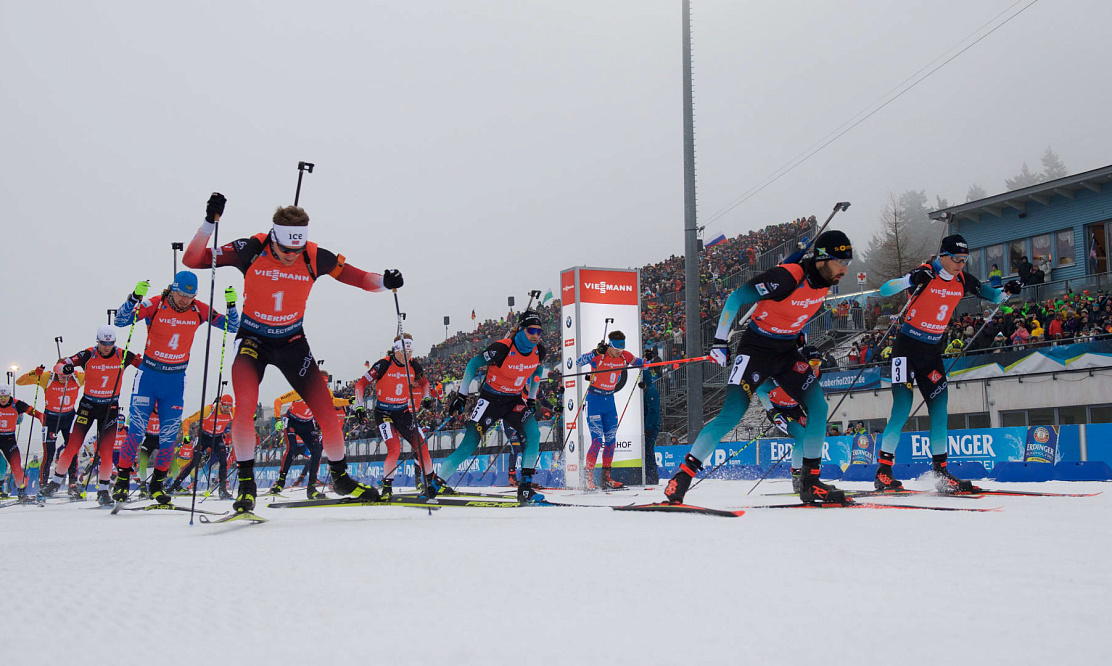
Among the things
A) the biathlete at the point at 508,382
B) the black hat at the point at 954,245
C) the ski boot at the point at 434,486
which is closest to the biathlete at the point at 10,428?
the ski boot at the point at 434,486

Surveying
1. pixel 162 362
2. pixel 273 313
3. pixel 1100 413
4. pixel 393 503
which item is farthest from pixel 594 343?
pixel 1100 413

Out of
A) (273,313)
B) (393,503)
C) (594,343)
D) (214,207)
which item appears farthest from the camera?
(594,343)

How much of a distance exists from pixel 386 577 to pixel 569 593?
25.8 inches

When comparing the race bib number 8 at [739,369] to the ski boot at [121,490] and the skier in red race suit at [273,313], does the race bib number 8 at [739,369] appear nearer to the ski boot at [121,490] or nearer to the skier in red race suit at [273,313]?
the skier in red race suit at [273,313]

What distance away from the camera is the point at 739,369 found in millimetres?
6367

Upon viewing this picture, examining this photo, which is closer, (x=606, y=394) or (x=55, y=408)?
(x=606, y=394)

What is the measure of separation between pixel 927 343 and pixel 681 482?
324 cm

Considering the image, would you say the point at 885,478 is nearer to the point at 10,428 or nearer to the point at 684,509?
the point at 684,509

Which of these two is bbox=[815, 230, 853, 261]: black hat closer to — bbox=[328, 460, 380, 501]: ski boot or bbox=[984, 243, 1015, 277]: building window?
bbox=[328, 460, 380, 501]: ski boot

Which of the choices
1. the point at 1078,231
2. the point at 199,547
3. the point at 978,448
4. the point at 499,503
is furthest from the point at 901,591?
the point at 1078,231

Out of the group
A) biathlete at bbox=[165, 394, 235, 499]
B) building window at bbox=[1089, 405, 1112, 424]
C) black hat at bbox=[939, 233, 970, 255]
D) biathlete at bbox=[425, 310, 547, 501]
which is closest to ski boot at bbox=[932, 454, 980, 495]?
black hat at bbox=[939, 233, 970, 255]

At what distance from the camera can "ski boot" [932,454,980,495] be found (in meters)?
7.43

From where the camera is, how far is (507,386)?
930 cm

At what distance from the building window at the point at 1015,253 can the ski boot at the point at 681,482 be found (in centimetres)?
2478
